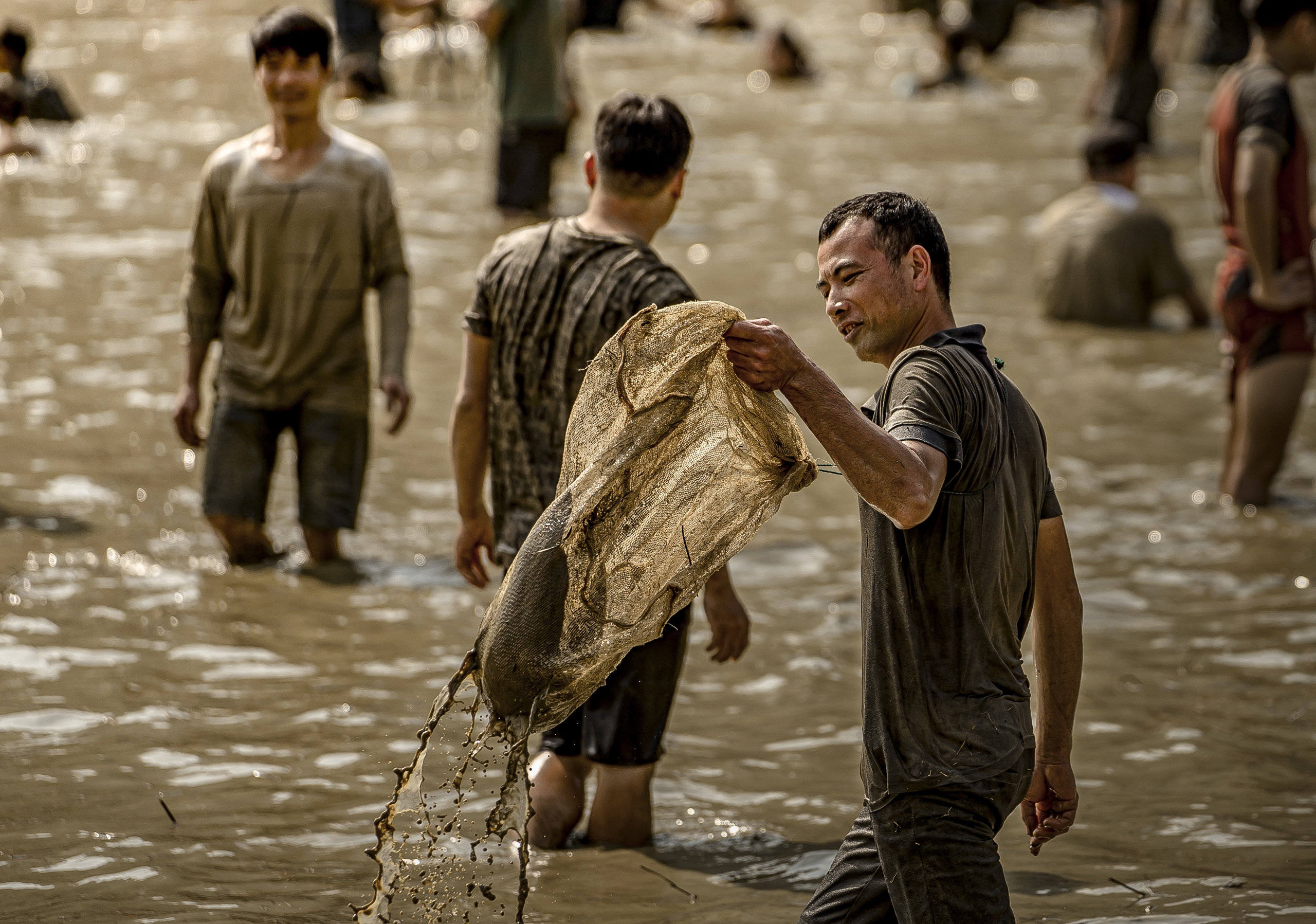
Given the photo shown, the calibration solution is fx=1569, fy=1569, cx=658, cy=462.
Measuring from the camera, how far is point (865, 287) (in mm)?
2777

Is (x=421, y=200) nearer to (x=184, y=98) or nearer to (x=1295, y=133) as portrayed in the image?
(x=184, y=98)

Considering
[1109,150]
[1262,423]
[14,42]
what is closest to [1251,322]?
[1262,423]

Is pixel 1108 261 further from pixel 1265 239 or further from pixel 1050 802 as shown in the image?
pixel 1050 802

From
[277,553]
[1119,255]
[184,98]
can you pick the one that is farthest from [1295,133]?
[184,98]

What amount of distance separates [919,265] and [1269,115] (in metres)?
4.10

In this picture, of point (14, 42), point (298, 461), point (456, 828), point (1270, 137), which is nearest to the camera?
point (456, 828)

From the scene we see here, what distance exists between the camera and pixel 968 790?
8.94 feet

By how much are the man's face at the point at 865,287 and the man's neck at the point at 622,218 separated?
1112 millimetres

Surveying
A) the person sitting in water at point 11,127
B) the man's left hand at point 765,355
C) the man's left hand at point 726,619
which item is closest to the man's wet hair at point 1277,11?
the man's left hand at point 726,619

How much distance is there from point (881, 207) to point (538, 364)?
4.34ft

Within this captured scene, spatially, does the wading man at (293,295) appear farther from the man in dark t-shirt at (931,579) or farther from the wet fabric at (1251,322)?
the wet fabric at (1251,322)

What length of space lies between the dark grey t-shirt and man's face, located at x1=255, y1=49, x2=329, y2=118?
11.2 feet

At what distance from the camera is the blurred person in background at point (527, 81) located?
10344 mm

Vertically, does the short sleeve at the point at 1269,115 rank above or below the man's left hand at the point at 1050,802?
above
